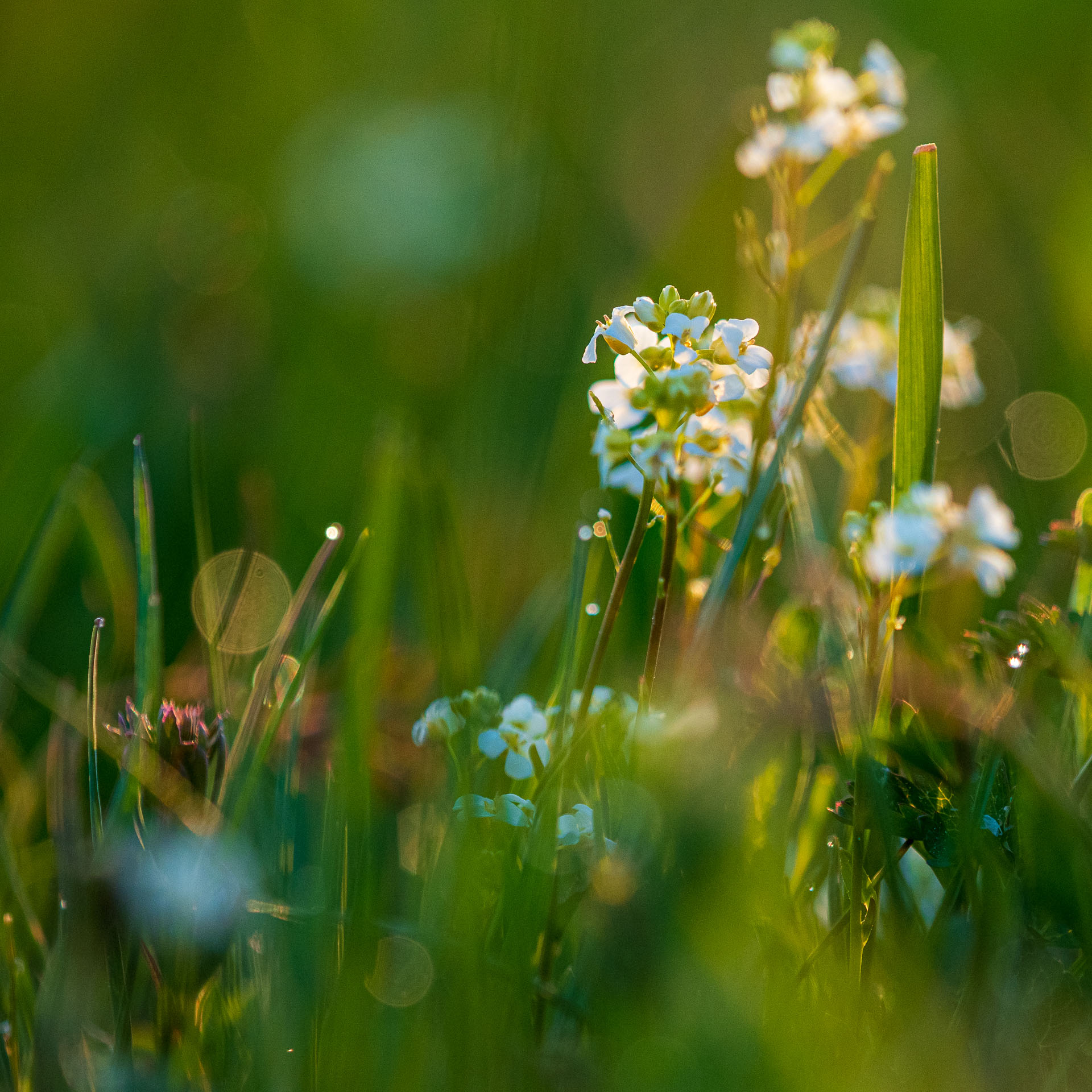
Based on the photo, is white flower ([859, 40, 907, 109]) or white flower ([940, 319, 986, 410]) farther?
white flower ([940, 319, 986, 410])

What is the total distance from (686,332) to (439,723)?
0.28 metres

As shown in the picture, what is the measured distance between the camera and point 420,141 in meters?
2.62

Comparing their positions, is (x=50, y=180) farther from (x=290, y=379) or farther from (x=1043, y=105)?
(x=1043, y=105)

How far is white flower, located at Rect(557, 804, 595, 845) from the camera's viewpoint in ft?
1.92

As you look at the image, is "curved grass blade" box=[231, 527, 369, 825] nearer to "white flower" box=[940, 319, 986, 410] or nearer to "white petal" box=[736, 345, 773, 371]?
"white petal" box=[736, 345, 773, 371]

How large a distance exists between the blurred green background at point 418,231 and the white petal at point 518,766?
12.0 inches

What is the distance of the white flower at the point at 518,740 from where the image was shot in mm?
625

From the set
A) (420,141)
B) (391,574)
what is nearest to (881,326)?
(391,574)

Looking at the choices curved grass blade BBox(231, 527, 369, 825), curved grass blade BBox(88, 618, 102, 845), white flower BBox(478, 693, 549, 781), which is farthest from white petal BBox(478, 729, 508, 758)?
curved grass blade BBox(88, 618, 102, 845)

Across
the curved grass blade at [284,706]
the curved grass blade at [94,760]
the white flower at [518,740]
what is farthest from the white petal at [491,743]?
the curved grass blade at [94,760]

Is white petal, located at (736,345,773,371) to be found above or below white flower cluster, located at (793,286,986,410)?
below

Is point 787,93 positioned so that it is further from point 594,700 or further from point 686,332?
point 594,700

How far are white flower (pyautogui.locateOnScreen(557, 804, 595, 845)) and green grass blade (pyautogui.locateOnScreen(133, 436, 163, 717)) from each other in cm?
25

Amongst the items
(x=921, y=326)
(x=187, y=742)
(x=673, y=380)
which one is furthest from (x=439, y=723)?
(x=921, y=326)
